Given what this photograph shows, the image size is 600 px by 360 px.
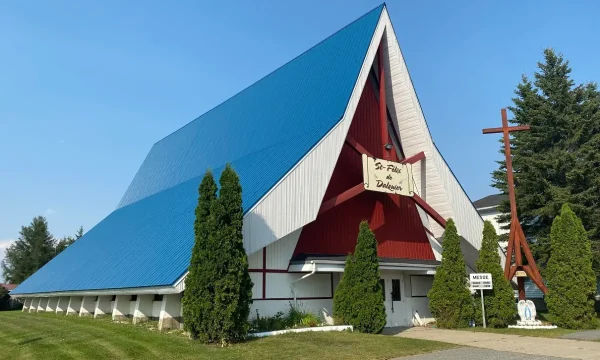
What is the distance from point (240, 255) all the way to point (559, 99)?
23.3 meters

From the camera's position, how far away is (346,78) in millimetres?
19031

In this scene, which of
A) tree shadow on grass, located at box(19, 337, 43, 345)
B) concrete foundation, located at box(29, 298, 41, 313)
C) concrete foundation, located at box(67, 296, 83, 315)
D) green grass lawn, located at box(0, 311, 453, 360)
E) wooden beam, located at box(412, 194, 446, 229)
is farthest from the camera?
concrete foundation, located at box(29, 298, 41, 313)

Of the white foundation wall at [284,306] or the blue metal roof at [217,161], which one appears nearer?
the white foundation wall at [284,306]

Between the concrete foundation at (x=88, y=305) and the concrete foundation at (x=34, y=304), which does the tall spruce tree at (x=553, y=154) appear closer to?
the concrete foundation at (x=88, y=305)

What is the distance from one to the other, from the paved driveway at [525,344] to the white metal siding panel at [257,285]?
4.86 metres

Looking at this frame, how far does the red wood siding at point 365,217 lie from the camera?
17883 mm

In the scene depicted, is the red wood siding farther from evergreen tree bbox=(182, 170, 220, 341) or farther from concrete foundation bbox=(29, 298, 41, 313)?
concrete foundation bbox=(29, 298, 41, 313)

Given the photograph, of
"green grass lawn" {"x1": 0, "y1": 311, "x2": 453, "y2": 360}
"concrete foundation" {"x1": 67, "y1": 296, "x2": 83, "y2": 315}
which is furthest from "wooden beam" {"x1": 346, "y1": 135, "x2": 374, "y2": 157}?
"concrete foundation" {"x1": 67, "y1": 296, "x2": 83, "y2": 315}

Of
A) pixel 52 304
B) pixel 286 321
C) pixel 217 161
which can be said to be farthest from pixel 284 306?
pixel 52 304

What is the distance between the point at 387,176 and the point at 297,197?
4485mm

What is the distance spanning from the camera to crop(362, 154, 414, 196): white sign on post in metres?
17.9

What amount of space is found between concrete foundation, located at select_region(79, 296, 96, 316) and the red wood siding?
28.4 ft

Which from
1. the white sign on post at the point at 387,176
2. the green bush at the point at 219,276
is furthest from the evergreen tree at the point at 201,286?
the white sign on post at the point at 387,176

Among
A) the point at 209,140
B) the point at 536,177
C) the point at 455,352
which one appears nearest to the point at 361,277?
the point at 455,352
